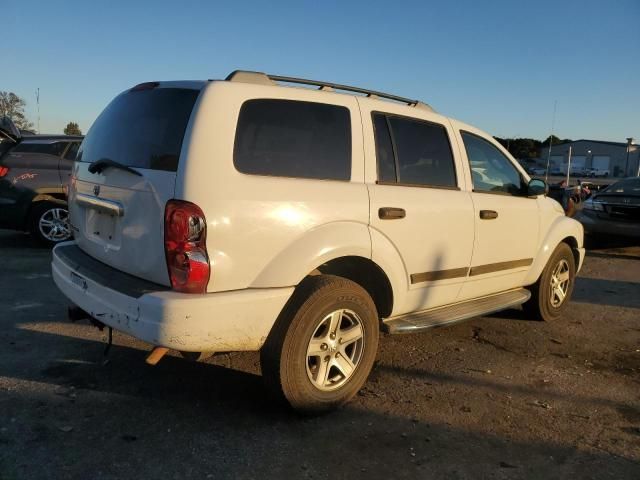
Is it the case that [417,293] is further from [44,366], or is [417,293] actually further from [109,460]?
[44,366]

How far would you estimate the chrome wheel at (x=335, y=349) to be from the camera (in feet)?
10.7

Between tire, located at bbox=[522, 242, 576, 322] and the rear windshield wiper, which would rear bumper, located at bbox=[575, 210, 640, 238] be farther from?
the rear windshield wiper

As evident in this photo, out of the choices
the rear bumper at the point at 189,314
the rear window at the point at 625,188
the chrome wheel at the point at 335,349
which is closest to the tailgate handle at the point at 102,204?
the rear bumper at the point at 189,314

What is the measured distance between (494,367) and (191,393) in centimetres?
227

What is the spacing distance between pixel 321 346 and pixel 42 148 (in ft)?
22.2

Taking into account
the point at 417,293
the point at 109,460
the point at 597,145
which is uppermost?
the point at 597,145

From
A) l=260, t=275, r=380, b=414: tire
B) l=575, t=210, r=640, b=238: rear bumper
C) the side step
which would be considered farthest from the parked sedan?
l=260, t=275, r=380, b=414: tire

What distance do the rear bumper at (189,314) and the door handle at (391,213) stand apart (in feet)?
2.71

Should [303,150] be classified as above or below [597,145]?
below

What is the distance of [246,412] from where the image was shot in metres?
3.29

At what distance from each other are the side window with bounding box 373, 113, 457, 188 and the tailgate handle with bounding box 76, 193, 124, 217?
162 centimetres

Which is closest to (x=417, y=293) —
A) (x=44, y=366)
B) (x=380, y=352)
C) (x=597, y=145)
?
(x=380, y=352)

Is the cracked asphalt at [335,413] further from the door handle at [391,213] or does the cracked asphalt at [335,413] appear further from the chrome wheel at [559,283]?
the door handle at [391,213]

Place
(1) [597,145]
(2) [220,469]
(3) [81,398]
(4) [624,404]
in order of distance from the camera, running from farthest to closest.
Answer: (1) [597,145] → (4) [624,404] → (3) [81,398] → (2) [220,469]
